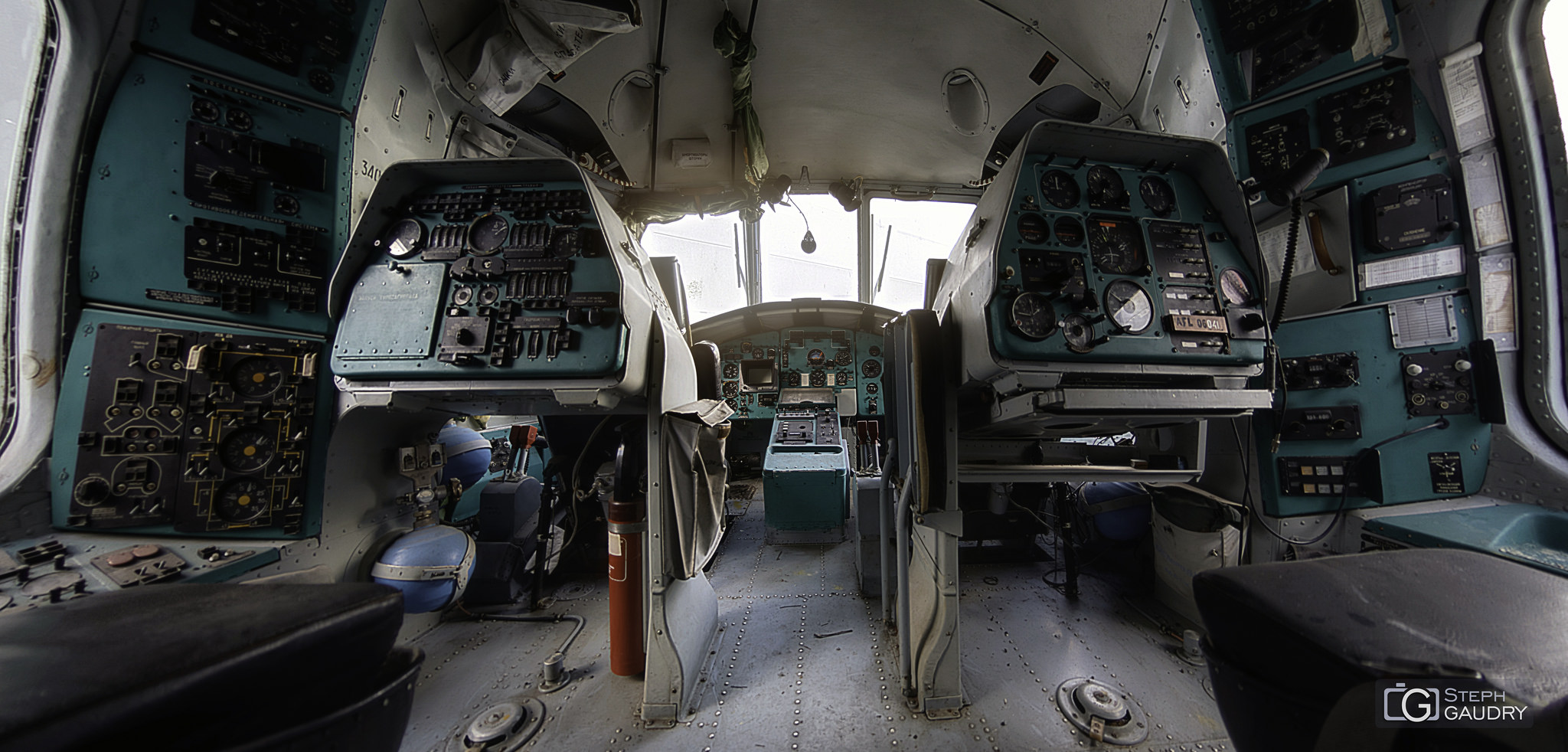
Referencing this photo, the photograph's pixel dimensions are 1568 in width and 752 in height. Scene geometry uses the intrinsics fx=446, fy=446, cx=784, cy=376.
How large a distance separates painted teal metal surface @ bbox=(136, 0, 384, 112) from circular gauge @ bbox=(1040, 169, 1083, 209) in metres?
3.64

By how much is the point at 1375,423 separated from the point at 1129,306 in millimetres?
1975

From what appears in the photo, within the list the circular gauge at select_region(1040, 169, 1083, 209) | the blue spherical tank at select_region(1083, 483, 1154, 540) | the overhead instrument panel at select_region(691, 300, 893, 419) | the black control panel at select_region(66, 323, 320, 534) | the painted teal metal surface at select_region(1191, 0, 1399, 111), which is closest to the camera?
the black control panel at select_region(66, 323, 320, 534)

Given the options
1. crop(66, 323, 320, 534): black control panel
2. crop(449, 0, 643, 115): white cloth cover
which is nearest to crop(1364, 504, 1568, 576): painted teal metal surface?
crop(449, 0, 643, 115): white cloth cover

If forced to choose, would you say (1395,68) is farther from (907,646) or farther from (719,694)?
(719,694)

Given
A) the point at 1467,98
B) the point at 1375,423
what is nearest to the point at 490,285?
the point at 1375,423

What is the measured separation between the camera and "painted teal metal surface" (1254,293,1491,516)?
92.8 inches

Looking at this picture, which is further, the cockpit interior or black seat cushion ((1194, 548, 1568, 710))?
the cockpit interior

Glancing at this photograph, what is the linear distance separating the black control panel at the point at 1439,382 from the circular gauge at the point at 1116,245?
1.90 meters

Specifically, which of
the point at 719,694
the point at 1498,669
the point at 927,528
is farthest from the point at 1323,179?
the point at 719,694

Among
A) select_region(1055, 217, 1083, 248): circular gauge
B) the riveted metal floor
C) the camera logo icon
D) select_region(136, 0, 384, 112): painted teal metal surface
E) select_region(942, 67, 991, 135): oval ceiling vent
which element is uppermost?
select_region(942, 67, 991, 135): oval ceiling vent

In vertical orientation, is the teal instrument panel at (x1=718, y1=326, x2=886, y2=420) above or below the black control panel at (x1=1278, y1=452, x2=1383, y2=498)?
above

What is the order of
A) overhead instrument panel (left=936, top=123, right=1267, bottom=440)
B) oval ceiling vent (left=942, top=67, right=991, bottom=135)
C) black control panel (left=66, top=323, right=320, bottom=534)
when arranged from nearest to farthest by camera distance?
1. overhead instrument panel (left=936, top=123, right=1267, bottom=440)
2. black control panel (left=66, top=323, right=320, bottom=534)
3. oval ceiling vent (left=942, top=67, right=991, bottom=135)

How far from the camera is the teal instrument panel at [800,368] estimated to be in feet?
22.0

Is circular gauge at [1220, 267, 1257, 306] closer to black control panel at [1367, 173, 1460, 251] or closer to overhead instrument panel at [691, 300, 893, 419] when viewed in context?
black control panel at [1367, 173, 1460, 251]
